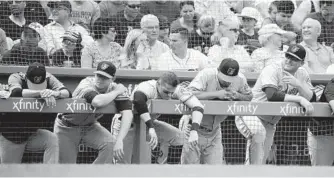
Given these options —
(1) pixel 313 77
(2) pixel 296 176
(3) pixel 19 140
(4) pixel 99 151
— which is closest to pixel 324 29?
(1) pixel 313 77

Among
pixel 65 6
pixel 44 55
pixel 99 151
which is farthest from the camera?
pixel 65 6

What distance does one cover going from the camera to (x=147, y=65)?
8.98 m

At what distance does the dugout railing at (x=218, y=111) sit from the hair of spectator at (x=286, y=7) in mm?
1429

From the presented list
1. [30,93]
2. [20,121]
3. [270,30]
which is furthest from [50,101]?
[270,30]

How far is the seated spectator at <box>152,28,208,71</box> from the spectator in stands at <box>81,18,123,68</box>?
50 cm

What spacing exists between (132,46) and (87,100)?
176 cm

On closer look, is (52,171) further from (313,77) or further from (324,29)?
(324,29)

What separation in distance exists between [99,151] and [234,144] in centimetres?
151

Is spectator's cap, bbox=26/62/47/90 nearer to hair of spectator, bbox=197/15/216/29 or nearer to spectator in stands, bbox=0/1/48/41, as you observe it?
spectator in stands, bbox=0/1/48/41

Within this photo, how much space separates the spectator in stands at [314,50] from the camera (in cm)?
942

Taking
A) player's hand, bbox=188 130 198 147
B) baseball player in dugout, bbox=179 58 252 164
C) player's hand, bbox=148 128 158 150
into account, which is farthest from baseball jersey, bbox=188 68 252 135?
player's hand, bbox=148 128 158 150

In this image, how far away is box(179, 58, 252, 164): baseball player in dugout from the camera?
26.2ft

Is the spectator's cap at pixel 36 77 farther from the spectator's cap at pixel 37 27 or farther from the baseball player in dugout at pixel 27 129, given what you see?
the spectator's cap at pixel 37 27

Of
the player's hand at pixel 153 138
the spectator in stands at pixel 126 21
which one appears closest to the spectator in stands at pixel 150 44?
the spectator in stands at pixel 126 21
